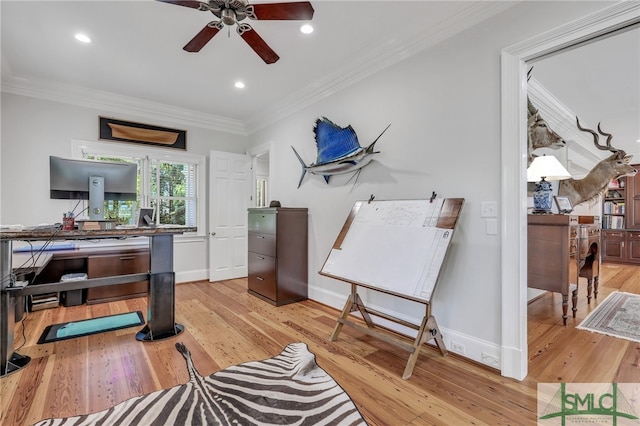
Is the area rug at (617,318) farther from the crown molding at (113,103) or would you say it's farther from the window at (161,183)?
the crown molding at (113,103)

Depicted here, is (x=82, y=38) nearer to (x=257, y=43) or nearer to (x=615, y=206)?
(x=257, y=43)

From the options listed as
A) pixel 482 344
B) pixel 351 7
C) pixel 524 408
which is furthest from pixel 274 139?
pixel 524 408

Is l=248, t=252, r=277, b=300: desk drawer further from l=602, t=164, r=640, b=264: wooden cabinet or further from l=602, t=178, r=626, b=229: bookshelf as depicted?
l=602, t=178, r=626, b=229: bookshelf

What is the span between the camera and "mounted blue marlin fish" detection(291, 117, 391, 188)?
3.16 m

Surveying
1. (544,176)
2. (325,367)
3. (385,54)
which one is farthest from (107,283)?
(544,176)

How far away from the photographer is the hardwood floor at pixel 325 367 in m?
1.72

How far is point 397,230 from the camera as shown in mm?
2488

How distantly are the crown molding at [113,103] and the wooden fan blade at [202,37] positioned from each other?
253 cm

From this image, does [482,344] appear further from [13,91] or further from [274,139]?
[13,91]

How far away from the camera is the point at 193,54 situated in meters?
3.00

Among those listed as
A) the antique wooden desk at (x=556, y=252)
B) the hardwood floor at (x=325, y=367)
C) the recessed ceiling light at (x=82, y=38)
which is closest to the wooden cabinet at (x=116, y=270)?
the hardwood floor at (x=325, y=367)

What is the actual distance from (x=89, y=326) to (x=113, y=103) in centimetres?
300

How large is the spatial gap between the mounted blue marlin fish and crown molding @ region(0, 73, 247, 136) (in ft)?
7.20

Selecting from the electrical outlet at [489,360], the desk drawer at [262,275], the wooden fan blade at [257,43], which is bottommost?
the electrical outlet at [489,360]
